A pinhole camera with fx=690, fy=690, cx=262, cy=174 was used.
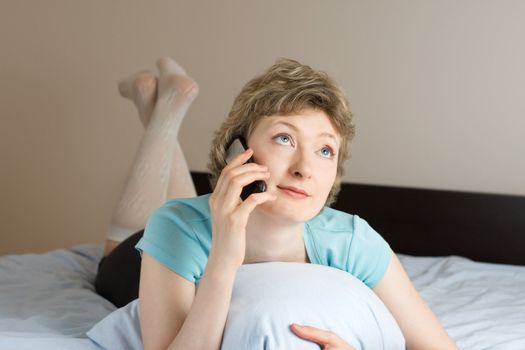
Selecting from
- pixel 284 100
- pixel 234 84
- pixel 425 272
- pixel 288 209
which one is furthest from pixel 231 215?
pixel 234 84

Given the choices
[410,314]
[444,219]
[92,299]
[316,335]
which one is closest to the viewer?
[316,335]

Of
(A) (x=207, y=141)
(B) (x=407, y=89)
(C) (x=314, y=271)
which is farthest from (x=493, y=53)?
(C) (x=314, y=271)

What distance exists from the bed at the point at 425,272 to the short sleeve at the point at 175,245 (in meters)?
0.27

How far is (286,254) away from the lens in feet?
3.82

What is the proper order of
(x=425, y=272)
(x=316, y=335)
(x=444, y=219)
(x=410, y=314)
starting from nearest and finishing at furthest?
(x=316, y=335) → (x=410, y=314) → (x=425, y=272) → (x=444, y=219)

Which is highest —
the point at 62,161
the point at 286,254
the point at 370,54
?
the point at 370,54

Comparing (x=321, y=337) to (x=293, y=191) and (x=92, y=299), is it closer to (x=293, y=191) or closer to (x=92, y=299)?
(x=293, y=191)

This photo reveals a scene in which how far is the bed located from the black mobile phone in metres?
0.38

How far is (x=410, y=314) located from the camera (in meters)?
1.18

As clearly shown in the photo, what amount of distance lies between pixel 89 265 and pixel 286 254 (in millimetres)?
1178

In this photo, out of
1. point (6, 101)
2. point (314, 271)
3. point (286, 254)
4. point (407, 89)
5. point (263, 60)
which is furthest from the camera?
point (6, 101)

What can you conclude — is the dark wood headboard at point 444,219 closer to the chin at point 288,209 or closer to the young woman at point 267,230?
the young woman at point 267,230

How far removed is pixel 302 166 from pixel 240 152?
0.12 metres

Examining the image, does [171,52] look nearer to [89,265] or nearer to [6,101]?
[6,101]
